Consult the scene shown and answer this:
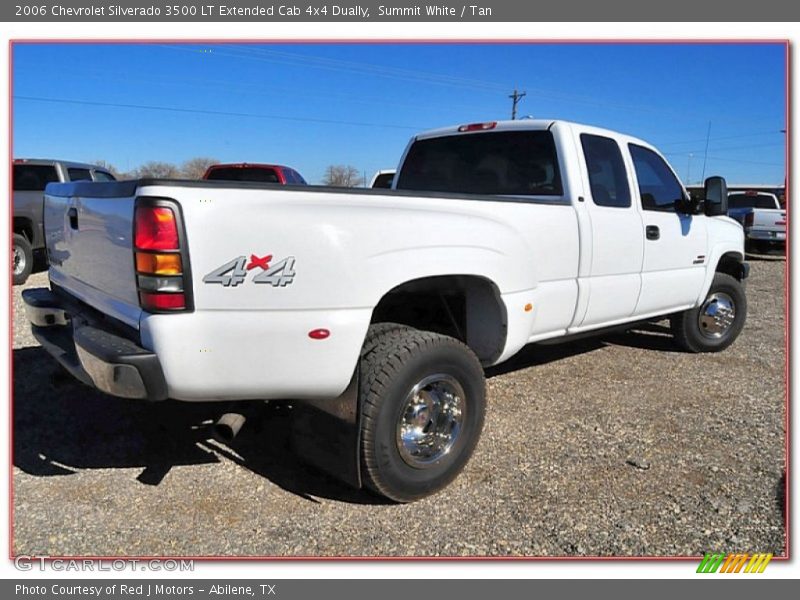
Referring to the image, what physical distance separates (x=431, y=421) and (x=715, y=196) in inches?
135

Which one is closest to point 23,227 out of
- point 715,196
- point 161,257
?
point 161,257

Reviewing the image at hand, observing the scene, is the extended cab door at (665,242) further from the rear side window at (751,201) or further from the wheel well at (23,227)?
the rear side window at (751,201)

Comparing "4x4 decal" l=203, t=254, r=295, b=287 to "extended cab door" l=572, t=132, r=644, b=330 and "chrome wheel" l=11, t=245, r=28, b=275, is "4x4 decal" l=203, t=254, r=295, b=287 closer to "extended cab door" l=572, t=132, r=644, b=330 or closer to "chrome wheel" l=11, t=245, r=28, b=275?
"extended cab door" l=572, t=132, r=644, b=330

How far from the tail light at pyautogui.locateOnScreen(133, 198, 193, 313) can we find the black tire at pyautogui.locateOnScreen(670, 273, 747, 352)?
468 cm

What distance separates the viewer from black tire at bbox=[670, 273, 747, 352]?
5.54m

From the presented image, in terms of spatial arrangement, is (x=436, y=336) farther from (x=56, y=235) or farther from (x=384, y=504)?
(x=56, y=235)

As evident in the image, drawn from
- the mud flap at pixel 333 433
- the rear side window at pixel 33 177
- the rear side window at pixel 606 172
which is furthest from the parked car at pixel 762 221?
the rear side window at pixel 33 177

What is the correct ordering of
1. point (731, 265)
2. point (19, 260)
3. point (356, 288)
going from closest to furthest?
point (356, 288) → point (731, 265) → point (19, 260)

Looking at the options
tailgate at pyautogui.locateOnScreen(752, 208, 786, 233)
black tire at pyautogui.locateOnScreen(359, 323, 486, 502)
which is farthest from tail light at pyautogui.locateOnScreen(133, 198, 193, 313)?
tailgate at pyautogui.locateOnScreen(752, 208, 786, 233)

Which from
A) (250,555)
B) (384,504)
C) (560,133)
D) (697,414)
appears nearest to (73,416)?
(250,555)

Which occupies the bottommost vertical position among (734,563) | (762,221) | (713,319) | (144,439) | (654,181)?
(734,563)

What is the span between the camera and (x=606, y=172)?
4281 mm

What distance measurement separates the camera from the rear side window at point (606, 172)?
4.11 metres

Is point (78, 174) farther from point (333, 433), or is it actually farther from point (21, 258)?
point (333, 433)
